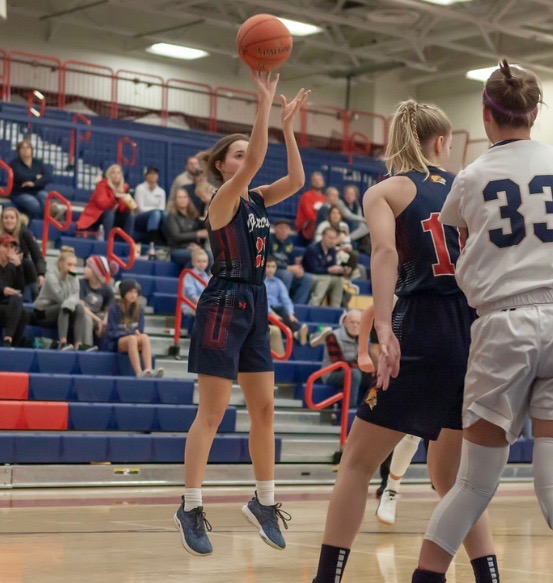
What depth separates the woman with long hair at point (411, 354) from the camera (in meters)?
3.65

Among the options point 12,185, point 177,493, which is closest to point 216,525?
point 177,493

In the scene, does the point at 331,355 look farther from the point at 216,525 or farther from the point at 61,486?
the point at 216,525

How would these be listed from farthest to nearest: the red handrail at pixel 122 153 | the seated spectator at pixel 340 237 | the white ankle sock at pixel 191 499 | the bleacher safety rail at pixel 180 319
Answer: the red handrail at pixel 122 153, the seated spectator at pixel 340 237, the bleacher safety rail at pixel 180 319, the white ankle sock at pixel 191 499

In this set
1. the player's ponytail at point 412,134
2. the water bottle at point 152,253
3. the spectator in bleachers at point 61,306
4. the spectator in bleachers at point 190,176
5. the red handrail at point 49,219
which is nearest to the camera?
the player's ponytail at point 412,134

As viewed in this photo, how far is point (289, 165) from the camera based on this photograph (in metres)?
5.07

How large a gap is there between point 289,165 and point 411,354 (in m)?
1.62

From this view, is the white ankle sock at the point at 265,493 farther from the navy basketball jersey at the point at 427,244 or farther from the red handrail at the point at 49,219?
the red handrail at the point at 49,219

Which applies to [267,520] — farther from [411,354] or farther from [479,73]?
[479,73]

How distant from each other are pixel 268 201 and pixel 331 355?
6.49m

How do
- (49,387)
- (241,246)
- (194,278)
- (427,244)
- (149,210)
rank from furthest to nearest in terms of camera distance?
(149,210) < (194,278) < (49,387) < (241,246) < (427,244)

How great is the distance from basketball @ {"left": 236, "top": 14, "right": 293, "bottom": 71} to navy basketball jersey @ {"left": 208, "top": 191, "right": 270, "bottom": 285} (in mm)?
603

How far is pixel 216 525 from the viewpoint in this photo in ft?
21.5

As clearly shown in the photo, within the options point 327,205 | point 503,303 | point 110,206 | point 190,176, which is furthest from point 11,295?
point 503,303

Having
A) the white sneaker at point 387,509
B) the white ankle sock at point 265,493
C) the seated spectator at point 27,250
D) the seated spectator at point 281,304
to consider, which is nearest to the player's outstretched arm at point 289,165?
the white ankle sock at point 265,493
